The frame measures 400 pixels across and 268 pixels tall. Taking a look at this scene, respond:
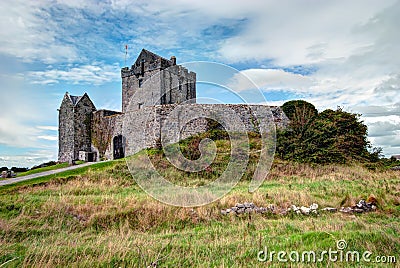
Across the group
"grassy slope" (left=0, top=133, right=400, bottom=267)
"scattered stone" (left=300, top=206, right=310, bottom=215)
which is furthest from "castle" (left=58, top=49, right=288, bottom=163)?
"scattered stone" (left=300, top=206, right=310, bottom=215)

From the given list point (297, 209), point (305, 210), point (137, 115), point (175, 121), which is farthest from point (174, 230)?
point (137, 115)

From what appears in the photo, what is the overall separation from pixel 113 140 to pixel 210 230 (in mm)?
25477

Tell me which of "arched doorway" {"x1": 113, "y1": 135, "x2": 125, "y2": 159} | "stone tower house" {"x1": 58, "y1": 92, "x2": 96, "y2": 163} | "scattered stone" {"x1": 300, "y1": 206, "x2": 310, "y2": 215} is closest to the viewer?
"scattered stone" {"x1": 300, "y1": 206, "x2": 310, "y2": 215}

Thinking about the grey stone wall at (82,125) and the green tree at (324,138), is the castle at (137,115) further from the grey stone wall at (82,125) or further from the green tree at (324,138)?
the green tree at (324,138)

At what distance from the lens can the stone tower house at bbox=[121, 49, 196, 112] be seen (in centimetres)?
3606

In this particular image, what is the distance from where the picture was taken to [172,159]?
76.0 ft

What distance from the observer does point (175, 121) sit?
89.5ft

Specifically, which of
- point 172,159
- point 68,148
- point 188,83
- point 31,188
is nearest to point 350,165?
point 172,159

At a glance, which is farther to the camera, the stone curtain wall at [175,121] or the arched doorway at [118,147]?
the arched doorway at [118,147]

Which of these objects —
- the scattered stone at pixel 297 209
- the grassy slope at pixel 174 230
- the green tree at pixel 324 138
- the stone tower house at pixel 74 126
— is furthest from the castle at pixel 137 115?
the scattered stone at pixel 297 209

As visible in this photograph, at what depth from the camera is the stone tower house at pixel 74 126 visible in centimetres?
3356

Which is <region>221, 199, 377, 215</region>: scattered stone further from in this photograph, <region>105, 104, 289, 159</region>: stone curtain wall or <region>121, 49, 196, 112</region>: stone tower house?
<region>121, 49, 196, 112</region>: stone tower house

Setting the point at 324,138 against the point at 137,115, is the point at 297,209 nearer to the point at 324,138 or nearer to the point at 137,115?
the point at 324,138

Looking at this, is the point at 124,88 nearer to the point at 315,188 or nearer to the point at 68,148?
the point at 68,148
